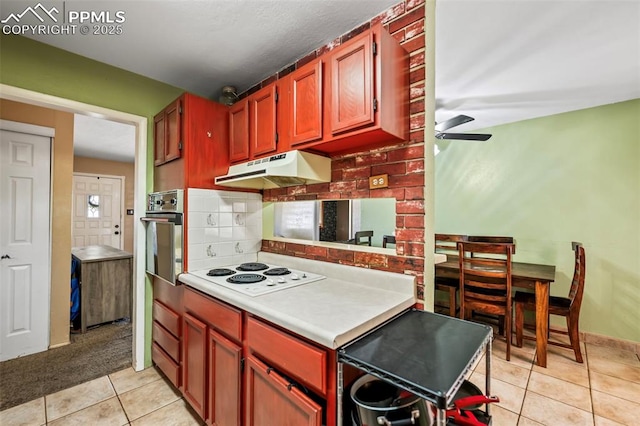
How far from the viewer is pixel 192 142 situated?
200cm

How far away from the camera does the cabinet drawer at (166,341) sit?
Answer: 6.39ft

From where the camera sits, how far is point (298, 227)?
2146mm

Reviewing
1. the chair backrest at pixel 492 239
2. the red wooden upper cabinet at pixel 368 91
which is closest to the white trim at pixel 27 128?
the red wooden upper cabinet at pixel 368 91

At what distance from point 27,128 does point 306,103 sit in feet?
9.02

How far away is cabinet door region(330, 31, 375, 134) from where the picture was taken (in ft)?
4.40

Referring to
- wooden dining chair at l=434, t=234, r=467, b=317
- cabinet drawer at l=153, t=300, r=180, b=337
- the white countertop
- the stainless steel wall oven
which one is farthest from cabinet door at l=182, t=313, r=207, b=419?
wooden dining chair at l=434, t=234, r=467, b=317

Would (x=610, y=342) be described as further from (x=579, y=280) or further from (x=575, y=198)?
(x=575, y=198)

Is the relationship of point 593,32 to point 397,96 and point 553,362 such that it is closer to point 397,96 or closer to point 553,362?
point 397,96

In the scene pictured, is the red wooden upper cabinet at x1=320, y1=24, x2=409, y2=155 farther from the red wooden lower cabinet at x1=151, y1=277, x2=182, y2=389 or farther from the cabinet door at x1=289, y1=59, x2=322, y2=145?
the red wooden lower cabinet at x1=151, y1=277, x2=182, y2=389

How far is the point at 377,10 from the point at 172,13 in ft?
3.96

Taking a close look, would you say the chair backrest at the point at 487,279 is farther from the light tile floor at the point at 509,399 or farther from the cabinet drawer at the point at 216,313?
the cabinet drawer at the point at 216,313

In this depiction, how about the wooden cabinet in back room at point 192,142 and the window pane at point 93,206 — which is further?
the window pane at point 93,206

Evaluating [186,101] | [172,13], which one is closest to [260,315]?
[186,101]

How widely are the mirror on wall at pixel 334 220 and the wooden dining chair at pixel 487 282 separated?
53.3 inches
